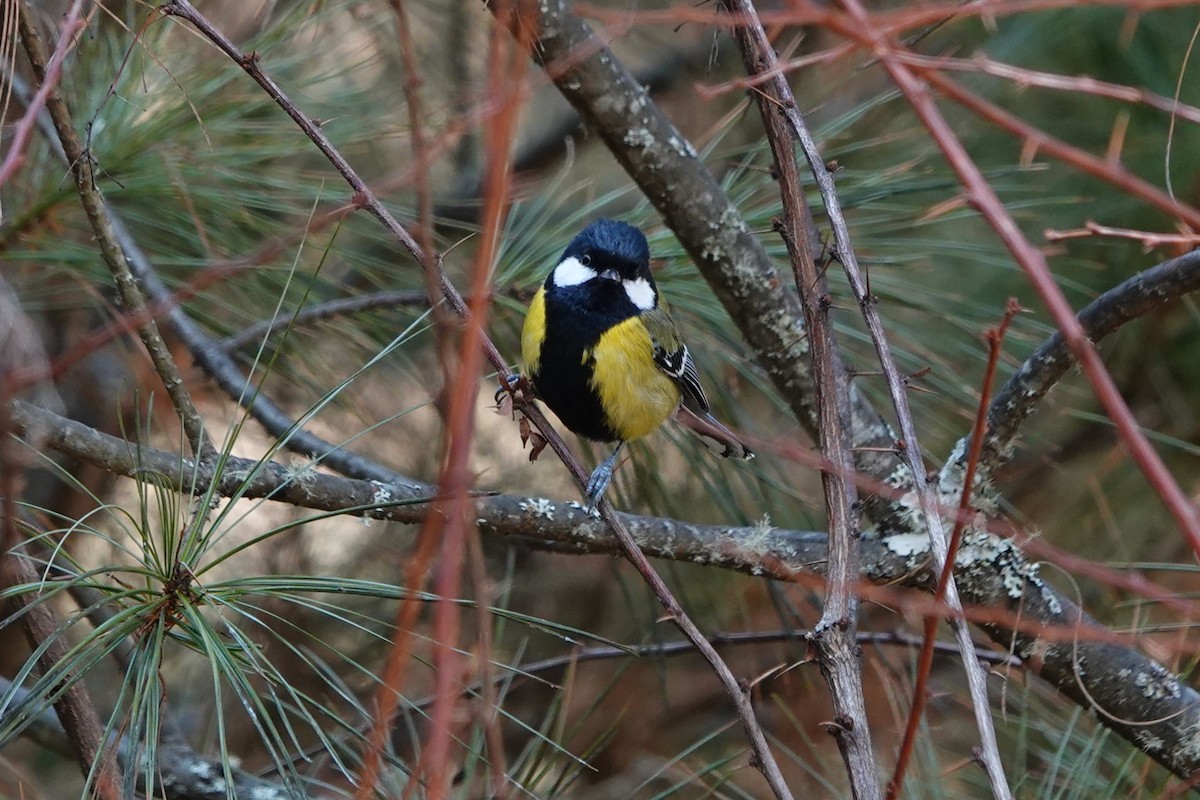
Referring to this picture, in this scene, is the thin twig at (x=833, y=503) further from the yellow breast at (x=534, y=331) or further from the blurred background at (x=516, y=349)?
the yellow breast at (x=534, y=331)

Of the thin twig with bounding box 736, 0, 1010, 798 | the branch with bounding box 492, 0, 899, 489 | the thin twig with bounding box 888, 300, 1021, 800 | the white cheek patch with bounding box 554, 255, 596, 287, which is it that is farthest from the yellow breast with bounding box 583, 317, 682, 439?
the thin twig with bounding box 888, 300, 1021, 800

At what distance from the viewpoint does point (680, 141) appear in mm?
1699

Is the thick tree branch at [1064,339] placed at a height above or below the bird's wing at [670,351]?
below

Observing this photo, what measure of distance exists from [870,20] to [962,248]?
1.18 metres

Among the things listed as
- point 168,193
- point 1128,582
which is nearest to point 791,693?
point 168,193

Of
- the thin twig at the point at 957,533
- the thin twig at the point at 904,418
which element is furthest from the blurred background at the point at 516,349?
the thin twig at the point at 957,533

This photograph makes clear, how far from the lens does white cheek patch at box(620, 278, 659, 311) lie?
203cm

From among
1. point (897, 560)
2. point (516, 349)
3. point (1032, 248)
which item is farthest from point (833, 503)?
point (516, 349)

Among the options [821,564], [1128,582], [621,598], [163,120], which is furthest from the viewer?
[621,598]

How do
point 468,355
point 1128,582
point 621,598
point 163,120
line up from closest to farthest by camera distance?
1. point 468,355
2. point 1128,582
3. point 163,120
4. point 621,598

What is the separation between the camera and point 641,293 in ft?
6.78

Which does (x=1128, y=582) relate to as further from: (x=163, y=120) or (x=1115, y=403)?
(x=163, y=120)

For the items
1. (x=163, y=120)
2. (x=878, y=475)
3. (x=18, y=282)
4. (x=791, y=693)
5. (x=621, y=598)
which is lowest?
(x=791, y=693)

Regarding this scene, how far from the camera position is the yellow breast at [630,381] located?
2.07 meters
